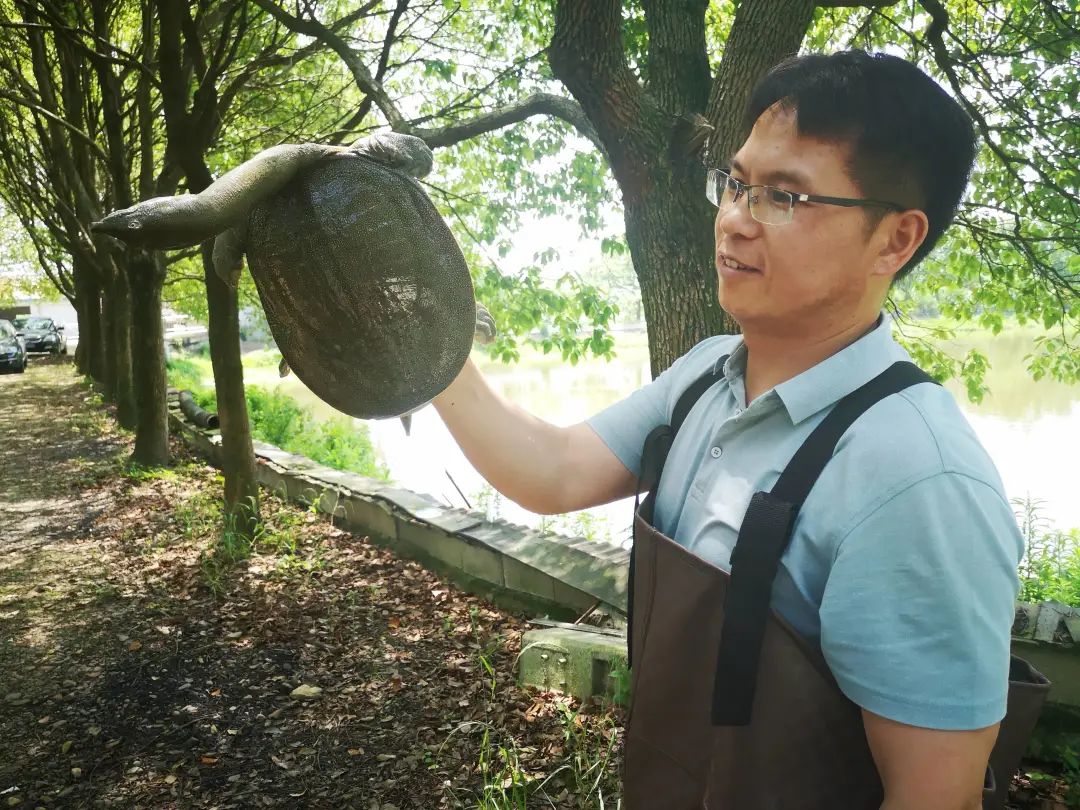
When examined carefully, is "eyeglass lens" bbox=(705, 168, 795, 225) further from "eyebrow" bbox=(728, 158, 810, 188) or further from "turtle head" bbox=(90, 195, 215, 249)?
"turtle head" bbox=(90, 195, 215, 249)

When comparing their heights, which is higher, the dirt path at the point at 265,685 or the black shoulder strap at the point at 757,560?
the black shoulder strap at the point at 757,560

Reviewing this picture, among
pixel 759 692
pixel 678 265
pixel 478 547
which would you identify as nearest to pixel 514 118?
pixel 678 265

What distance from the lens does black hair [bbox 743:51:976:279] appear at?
1253mm

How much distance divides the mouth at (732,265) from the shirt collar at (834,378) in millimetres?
202

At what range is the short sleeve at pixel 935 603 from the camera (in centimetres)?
103

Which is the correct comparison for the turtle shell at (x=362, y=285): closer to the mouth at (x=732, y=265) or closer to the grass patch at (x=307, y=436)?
the mouth at (x=732, y=265)

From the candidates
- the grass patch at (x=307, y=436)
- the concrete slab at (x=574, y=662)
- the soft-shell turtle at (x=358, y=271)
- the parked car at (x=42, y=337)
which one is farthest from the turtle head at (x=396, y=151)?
the parked car at (x=42, y=337)

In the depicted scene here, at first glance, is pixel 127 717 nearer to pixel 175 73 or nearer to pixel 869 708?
pixel 869 708

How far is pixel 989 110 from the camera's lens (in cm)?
538

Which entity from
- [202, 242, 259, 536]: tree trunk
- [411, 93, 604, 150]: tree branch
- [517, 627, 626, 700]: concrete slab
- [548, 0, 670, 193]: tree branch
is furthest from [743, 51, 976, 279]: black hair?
[202, 242, 259, 536]: tree trunk

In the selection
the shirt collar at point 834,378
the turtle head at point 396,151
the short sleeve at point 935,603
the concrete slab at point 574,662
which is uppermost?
the turtle head at point 396,151

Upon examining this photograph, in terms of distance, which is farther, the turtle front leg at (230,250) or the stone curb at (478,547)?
the stone curb at (478,547)

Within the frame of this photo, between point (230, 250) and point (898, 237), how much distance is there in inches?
47.1

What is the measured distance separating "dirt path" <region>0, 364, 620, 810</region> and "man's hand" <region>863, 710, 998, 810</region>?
1981 mm
